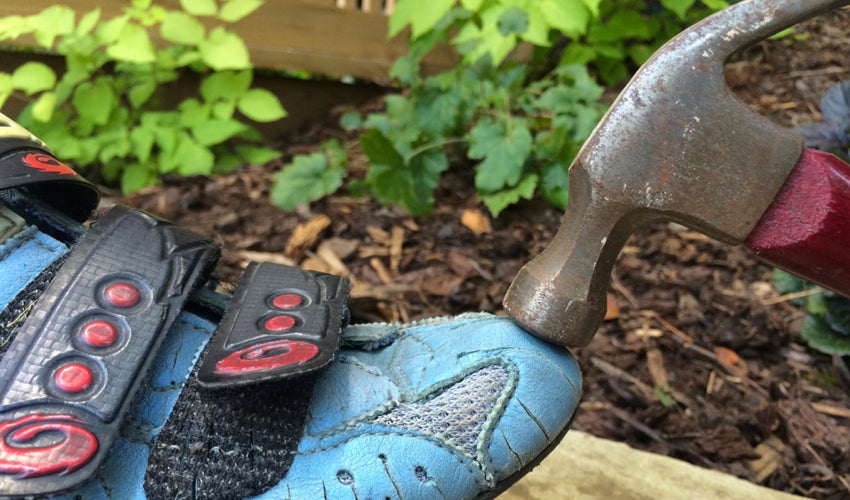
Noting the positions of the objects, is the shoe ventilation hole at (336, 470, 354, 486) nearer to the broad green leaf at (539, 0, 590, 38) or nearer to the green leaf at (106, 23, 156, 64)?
the broad green leaf at (539, 0, 590, 38)

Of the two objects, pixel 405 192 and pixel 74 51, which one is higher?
pixel 74 51

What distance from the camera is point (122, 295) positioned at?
734 mm

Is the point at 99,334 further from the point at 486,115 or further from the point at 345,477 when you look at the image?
the point at 486,115

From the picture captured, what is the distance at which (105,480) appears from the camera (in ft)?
2.36

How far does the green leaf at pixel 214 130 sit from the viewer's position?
2.22m

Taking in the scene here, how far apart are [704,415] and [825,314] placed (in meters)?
0.33

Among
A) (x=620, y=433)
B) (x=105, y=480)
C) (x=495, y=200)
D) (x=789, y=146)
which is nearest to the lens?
(x=105, y=480)

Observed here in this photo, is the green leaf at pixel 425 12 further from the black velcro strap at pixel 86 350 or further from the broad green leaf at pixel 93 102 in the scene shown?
the black velcro strap at pixel 86 350

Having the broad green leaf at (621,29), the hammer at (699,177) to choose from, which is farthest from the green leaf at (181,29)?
the hammer at (699,177)

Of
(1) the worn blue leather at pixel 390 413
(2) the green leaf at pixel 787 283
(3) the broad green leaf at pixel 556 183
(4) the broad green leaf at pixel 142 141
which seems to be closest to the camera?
(1) the worn blue leather at pixel 390 413

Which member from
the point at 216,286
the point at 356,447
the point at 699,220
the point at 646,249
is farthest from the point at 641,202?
the point at 646,249

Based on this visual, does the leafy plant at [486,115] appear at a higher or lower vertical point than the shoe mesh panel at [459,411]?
lower

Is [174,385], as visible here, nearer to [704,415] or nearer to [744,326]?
[704,415]

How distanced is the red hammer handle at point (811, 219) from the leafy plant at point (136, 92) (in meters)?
1.61
